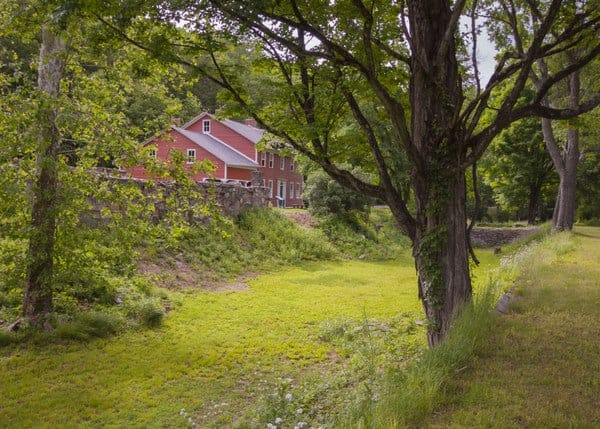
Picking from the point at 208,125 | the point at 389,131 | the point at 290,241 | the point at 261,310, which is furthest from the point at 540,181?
the point at 261,310

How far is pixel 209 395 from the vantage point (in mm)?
6246

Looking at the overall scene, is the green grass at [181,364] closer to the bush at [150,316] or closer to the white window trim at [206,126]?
the bush at [150,316]

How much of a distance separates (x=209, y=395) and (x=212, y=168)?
13.4ft

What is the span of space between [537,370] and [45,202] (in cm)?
712

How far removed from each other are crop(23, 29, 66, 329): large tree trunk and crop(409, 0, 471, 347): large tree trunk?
5.20m

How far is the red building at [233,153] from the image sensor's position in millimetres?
30047

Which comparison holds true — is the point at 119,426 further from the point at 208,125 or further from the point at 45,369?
the point at 208,125

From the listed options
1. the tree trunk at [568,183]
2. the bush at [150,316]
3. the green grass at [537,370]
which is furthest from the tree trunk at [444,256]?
the tree trunk at [568,183]

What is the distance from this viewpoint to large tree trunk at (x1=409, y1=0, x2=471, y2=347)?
5668 millimetres

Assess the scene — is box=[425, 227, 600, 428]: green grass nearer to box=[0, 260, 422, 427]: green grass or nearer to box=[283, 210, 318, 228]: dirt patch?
box=[0, 260, 422, 427]: green grass

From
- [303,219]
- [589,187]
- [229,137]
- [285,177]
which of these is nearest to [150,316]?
[303,219]

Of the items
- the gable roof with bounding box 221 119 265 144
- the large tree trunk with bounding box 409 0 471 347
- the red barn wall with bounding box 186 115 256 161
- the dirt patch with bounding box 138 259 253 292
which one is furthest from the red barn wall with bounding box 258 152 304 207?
the large tree trunk with bounding box 409 0 471 347

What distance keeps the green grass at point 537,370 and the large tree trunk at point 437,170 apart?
74cm

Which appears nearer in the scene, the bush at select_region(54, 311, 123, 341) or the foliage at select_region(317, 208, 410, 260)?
the bush at select_region(54, 311, 123, 341)
